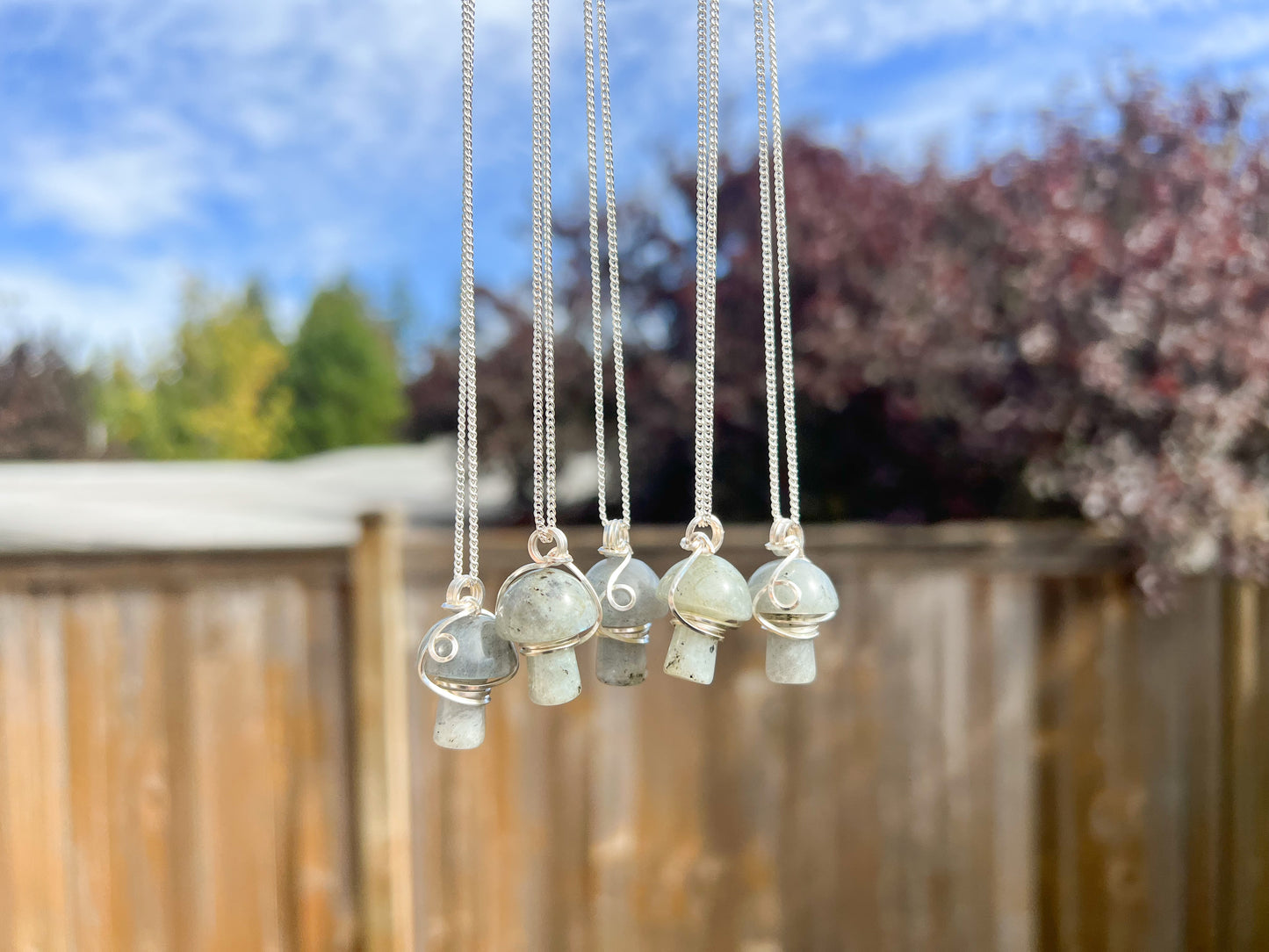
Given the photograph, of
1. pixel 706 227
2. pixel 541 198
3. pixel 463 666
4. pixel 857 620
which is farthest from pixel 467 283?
pixel 857 620

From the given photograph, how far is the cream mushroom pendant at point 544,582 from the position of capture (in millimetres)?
686

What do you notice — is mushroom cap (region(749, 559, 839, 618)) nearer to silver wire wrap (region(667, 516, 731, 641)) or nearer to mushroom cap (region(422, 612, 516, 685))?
silver wire wrap (region(667, 516, 731, 641))

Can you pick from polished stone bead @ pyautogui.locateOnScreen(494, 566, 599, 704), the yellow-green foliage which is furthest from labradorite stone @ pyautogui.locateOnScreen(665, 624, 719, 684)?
the yellow-green foliage

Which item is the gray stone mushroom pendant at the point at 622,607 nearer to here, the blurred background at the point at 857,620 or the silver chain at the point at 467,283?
the silver chain at the point at 467,283

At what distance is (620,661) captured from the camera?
2.63 feet

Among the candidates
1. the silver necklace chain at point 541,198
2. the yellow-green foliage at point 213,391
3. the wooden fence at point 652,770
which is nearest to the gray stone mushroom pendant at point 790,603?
Answer: the silver necklace chain at point 541,198

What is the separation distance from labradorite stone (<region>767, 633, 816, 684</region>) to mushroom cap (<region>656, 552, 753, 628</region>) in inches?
3.1

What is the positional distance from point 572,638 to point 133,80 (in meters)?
3.34

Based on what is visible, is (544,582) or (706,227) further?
(706,227)

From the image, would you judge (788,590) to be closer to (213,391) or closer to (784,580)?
(784,580)

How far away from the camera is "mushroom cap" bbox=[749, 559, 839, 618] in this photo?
76 cm

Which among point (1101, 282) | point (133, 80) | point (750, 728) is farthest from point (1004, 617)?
point (133, 80)

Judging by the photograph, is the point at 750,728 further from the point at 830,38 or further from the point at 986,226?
the point at 830,38

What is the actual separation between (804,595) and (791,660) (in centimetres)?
8
